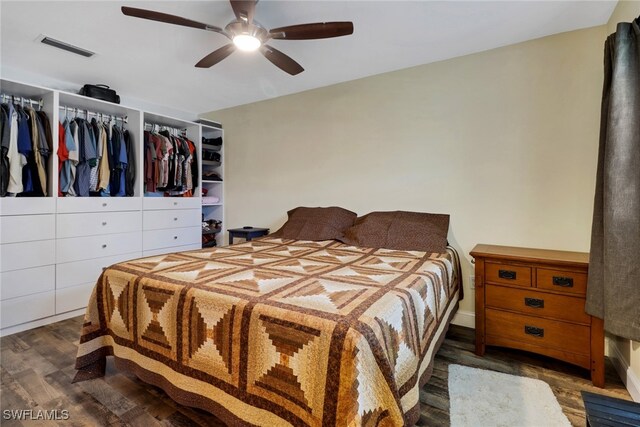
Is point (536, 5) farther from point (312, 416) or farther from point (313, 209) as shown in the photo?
point (312, 416)

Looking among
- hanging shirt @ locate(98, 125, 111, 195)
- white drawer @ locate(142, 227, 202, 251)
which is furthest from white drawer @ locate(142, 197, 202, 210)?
hanging shirt @ locate(98, 125, 111, 195)

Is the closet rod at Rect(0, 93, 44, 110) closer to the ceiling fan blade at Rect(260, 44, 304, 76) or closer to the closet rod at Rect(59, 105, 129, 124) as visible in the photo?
the closet rod at Rect(59, 105, 129, 124)

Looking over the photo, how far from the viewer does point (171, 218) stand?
356cm

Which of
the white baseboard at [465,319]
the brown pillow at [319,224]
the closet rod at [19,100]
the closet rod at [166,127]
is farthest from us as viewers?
the closet rod at [166,127]

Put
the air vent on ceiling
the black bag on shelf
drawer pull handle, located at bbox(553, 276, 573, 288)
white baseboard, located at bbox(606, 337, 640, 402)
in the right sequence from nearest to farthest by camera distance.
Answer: white baseboard, located at bbox(606, 337, 640, 402) < drawer pull handle, located at bbox(553, 276, 573, 288) < the air vent on ceiling < the black bag on shelf

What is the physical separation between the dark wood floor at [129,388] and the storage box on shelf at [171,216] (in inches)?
53.0

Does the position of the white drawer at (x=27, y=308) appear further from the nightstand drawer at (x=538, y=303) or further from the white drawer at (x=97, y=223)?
the nightstand drawer at (x=538, y=303)

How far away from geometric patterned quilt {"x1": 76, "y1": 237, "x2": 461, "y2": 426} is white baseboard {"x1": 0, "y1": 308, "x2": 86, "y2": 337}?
1.34 meters

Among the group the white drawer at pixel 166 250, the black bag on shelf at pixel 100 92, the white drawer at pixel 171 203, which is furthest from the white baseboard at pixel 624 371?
the black bag on shelf at pixel 100 92

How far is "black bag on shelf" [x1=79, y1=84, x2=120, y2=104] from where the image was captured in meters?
2.95

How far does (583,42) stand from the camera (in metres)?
2.13

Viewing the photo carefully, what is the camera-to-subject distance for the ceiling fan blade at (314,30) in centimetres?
169

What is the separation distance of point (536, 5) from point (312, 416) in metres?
2.59

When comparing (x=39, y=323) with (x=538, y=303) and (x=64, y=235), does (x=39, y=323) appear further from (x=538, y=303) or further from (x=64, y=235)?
(x=538, y=303)
